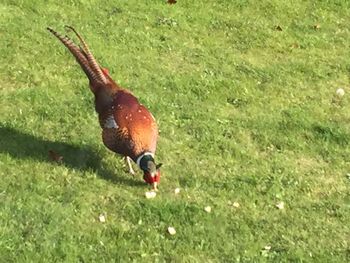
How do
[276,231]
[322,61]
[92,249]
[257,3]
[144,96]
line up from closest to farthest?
[92,249] → [276,231] → [144,96] → [322,61] → [257,3]

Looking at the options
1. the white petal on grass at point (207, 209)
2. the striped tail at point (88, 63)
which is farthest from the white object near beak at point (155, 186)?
the striped tail at point (88, 63)

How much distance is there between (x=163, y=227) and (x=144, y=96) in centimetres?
256

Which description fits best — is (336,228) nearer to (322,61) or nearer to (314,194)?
(314,194)

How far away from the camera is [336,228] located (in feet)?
22.0

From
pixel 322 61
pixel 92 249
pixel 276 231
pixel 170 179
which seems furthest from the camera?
pixel 322 61

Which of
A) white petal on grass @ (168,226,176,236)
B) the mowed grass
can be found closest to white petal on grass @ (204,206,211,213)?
the mowed grass

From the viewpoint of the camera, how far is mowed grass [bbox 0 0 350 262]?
630cm

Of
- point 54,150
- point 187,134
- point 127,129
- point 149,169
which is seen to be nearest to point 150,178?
point 149,169

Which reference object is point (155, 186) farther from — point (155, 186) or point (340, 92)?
point (340, 92)

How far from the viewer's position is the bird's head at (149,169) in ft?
22.0

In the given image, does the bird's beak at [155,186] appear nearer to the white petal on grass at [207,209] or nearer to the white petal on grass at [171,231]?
the white petal on grass at [207,209]

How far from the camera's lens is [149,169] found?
6.71m

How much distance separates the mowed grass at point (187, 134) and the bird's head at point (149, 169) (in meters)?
0.17

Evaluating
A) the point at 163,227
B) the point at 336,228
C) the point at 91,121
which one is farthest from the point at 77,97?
the point at 336,228
